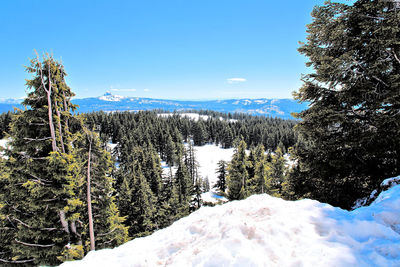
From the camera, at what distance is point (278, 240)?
3510mm

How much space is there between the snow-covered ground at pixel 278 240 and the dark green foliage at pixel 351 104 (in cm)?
299

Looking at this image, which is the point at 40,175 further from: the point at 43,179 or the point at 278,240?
the point at 278,240

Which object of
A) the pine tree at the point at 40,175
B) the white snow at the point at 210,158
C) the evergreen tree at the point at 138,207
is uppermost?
the pine tree at the point at 40,175

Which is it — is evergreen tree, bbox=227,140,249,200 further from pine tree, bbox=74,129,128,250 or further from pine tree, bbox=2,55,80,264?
pine tree, bbox=2,55,80,264

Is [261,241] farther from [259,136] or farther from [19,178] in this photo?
[259,136]

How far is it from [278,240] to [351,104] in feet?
21.2

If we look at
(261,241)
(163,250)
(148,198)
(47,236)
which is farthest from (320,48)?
(148,198)

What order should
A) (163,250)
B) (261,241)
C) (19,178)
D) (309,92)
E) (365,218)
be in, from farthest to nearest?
(309,92) → (19,178) → (163,250) → (365,218) → (261,241)

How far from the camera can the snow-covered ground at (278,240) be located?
298 centimetres

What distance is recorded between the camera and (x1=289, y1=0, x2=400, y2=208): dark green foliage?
6133mm

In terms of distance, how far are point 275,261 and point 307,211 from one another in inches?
77.2

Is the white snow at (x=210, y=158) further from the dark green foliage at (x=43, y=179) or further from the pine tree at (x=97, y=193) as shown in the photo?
the dark green foliage at (x=43, y=179)

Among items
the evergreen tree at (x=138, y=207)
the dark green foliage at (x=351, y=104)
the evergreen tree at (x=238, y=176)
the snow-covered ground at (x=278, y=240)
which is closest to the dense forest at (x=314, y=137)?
the dark green foliage at (x=351, y=104)

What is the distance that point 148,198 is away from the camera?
26328 mm
